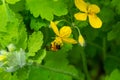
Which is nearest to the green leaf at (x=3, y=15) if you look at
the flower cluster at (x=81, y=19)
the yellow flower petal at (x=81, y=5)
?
the flower cluster at (x=81, y=19)

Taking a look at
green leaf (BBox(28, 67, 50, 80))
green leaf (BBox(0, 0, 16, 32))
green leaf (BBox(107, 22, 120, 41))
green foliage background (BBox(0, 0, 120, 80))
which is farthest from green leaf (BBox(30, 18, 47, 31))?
green leaf (BBox(107, 22, 120, 41))

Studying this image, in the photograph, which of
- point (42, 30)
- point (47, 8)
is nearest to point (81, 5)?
point (47, 8)

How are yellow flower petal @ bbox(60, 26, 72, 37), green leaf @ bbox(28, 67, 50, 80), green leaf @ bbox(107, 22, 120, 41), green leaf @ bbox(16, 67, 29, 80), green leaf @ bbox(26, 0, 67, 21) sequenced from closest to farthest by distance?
green leaf @ bbox(16, 67, 29, 80) < yellow flower petal @ bbox(60, 26, 72, 37) < green leaf @ bbox(26, 0, 67, 21) < green leaf @ bbox(28, 67, 50, 80) < green leaf @ bbox(107, 22, 120, 41)

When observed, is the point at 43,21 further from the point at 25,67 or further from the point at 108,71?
the point at 108,71

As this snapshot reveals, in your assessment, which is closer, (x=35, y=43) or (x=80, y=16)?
(x=35, y=43)

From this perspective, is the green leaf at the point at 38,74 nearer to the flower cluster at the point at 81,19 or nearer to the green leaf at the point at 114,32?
the flower cluster at the point at 81,19

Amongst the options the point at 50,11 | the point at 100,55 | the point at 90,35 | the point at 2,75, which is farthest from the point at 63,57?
the point at 100,55

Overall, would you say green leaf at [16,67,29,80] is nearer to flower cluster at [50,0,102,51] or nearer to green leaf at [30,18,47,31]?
flower cluster at [50,0,102,51]

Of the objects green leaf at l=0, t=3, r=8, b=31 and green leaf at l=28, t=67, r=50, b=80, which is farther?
green leaf at l=28, t=67, r=50, b=80

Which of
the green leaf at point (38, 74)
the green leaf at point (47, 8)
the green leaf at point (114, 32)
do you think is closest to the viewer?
the green leaf at point (47, 8)

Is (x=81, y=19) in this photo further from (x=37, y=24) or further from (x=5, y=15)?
(x=5, y=15)
